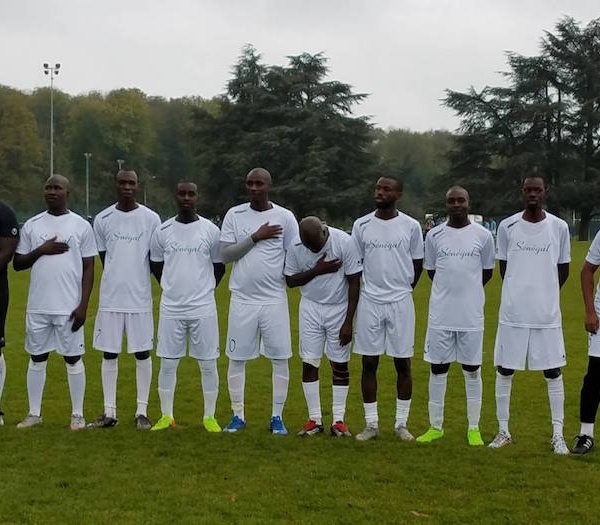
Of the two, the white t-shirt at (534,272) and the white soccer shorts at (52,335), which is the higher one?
the white t-shirt at (534,272)

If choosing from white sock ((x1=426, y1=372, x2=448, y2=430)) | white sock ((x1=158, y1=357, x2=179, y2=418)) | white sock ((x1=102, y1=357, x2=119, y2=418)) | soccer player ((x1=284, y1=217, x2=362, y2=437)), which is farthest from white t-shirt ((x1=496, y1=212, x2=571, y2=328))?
white sock ((x1=102, y1=357, x2=119, y2=418))

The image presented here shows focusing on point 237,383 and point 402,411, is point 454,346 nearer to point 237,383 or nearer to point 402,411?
point 402,411

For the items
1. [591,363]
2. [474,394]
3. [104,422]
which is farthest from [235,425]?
[591,363]

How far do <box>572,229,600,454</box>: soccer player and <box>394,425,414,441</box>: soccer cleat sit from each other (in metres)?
1.39

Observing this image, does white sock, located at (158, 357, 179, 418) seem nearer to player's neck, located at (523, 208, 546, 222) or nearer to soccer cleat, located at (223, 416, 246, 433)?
soccer cleat, located at (223, 416, 246, 433)

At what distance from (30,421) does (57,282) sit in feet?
4.59

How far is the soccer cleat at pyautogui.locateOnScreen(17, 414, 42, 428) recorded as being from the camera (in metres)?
7.26

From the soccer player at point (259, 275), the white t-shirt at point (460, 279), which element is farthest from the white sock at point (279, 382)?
the white t-shirt at point (460, 279)

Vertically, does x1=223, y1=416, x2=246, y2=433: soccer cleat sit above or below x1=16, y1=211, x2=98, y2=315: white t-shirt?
below

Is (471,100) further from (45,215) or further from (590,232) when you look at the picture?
(45,215)

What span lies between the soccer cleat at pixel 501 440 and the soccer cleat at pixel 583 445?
541 mm

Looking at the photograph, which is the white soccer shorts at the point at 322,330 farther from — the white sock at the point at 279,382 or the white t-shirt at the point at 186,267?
the white t-shirt at the point at 186,267

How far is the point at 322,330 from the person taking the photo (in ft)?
23.2

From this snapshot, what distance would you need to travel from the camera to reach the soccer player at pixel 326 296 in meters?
6.90
